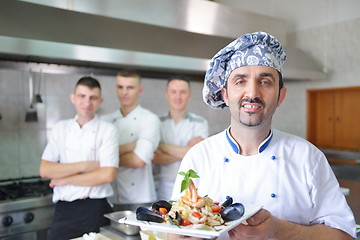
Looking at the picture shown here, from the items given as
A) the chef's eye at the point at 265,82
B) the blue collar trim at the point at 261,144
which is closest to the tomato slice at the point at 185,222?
the blue collar trim at the point at 261,144

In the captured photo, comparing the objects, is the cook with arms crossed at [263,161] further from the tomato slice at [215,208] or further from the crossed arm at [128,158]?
the crossed arm at [128,158]

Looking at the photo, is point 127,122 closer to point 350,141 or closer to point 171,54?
point 171,54

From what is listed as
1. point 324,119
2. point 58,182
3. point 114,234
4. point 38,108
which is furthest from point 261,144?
point 324,119

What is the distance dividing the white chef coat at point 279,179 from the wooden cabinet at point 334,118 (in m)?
3.29

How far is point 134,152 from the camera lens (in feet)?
8.93

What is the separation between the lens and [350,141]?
4.24 meters

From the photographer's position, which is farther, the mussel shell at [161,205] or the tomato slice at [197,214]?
the mussel shell at [161,205]

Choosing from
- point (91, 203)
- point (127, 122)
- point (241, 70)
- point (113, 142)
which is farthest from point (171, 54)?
point (241, 70)

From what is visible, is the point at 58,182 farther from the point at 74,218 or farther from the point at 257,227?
the point at 257,227

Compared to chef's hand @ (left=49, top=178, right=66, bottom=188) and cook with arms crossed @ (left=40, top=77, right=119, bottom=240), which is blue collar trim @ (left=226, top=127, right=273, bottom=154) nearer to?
cook with arms crossed @ (left=40, top=77, right=119, bottom=240)

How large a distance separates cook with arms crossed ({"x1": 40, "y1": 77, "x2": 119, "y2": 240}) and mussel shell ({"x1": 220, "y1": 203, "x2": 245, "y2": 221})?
A: 142 cm

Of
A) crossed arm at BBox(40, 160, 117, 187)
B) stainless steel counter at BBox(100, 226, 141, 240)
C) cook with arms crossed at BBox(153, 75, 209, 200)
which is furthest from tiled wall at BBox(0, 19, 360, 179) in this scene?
stainless steel counter at BBox(100, 226, 141, 240)

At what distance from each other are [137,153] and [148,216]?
173cm

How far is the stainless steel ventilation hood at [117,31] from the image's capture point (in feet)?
7.32
